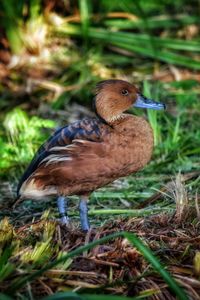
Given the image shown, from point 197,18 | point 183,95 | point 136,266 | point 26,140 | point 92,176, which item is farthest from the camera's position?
point 197,18

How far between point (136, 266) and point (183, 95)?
3.11 m

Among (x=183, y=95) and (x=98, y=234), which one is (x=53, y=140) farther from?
(x=183, y=95)

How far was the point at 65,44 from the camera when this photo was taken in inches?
305

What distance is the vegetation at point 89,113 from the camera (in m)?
2.96

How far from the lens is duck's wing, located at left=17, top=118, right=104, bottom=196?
3979 mm

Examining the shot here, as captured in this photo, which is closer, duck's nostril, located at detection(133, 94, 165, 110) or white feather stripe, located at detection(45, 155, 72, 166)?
white feather stripe, located at detection(45, 155, 72, 166)

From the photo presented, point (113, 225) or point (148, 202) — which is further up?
point (113, 225)

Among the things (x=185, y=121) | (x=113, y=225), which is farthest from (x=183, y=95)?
(x=113, y=225)

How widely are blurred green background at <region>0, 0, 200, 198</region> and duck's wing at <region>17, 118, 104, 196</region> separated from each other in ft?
5.89

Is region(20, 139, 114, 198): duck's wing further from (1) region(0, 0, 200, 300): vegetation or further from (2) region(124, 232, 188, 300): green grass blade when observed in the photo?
(2) region(124, 232, 188, 300): green grass blade

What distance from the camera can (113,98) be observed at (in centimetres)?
416

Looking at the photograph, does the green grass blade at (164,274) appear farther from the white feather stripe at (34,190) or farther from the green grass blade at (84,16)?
the green grass blade at (84,16)

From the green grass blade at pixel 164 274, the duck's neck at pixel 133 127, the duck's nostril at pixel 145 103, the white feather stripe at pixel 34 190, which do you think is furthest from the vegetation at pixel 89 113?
the duck's nostril at pixel 145 103

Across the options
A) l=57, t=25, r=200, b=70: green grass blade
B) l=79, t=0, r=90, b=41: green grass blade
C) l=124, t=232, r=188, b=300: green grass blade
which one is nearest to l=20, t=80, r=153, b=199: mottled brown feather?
l=124, t=232, r=188, b=300: green grass blade
